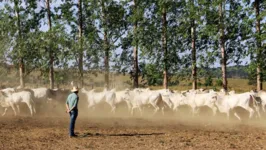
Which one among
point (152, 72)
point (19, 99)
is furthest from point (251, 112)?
point (19, 99)

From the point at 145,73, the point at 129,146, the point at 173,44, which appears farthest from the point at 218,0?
the point at 129,146

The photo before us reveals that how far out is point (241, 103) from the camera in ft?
80.7

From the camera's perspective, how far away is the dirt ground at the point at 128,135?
1515cm

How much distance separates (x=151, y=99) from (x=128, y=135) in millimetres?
10215

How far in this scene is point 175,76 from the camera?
1505 inches

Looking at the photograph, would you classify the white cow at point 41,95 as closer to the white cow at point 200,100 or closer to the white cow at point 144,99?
the white cow at point 144,99

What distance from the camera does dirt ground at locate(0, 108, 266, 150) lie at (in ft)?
49.7

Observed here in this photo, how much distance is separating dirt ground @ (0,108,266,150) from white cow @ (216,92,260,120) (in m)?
1.59

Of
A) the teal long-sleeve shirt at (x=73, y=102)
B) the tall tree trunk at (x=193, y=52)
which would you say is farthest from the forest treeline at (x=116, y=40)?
the teal long-sleeve shirt at (x=73, y=102)

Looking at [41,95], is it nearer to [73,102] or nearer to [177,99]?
[177,99]

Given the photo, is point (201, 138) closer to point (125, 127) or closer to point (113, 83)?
point (125, 127)

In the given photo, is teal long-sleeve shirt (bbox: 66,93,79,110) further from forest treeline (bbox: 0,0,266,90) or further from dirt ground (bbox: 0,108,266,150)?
forest treeline (bbox: 0,0,266,90)

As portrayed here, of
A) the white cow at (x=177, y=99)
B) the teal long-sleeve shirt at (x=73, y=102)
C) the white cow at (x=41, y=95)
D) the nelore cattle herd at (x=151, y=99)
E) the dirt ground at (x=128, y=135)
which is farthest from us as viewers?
the white cow at (x=177, y=99)

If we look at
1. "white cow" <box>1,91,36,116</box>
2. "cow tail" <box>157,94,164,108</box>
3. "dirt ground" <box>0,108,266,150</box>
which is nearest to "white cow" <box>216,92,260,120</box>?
"dirt ground" <box>0,108,266,150</box>
